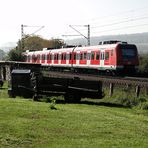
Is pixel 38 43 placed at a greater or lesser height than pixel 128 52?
greater

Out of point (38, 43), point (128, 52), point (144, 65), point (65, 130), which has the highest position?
point (38, 43)

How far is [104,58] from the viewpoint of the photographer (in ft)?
122

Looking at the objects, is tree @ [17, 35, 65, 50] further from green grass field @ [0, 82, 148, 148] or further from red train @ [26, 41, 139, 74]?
green grass field @ [0, 82, 148, 148]

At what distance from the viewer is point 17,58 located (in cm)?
6975

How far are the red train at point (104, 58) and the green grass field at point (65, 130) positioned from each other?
24.1 metres

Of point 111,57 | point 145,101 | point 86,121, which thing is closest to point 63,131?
point 86,121

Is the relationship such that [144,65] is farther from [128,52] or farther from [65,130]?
[65,130]

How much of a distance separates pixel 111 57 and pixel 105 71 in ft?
7.28

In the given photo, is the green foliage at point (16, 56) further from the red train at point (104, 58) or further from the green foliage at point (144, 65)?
the green foliage at point (144, 65)

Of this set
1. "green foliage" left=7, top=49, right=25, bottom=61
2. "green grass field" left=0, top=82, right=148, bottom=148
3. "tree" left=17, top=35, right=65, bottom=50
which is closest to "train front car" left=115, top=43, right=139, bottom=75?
"green grass field" left=0, top=82, right=148, bottom=148

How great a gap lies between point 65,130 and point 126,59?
90.0ft

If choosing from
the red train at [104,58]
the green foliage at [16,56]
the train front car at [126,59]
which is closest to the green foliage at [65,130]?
the train front car at [126,59]

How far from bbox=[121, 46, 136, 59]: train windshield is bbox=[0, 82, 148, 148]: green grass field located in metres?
24.7

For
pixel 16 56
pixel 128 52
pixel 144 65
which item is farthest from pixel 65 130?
pixel 16 56
